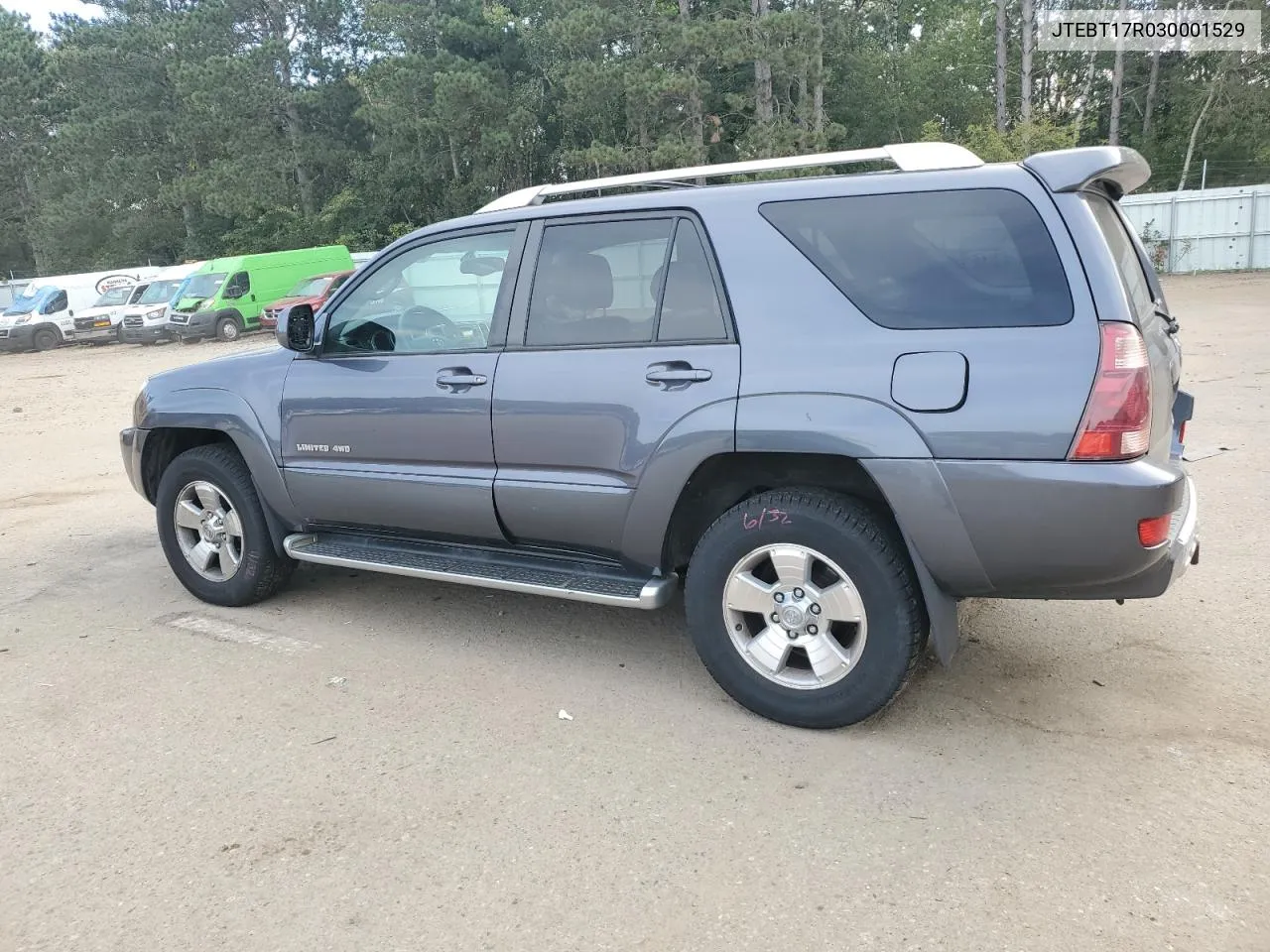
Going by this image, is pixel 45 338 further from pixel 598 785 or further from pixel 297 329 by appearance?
pixel 598 785

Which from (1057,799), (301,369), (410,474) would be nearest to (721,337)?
(410,474)

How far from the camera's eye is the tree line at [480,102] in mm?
31078

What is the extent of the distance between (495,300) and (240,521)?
179 cm

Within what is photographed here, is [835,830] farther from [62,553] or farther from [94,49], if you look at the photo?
[94,49]

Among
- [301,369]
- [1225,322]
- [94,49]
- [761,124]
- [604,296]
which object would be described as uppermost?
[94,49]

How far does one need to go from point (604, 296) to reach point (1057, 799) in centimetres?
231

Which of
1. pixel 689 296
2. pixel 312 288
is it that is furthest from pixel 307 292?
pixel 689 296

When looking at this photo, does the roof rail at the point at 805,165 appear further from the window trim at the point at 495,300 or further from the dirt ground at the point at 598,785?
the dirt ground at the point at 598,785

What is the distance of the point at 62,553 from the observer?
20.3 ft

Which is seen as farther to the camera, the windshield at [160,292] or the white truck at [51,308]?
the white truck at [51,308]

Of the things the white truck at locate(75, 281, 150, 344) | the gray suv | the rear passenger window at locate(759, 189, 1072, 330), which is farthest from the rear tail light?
the white truck at locate(75, 281, 150, 344)

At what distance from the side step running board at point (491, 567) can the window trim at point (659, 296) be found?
87 cm

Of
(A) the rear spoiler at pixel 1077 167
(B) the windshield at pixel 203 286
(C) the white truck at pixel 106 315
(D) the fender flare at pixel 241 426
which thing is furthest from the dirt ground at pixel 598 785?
(C) the white truck at pixel 106 315

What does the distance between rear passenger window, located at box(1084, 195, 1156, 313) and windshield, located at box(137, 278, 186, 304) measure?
27292mm
